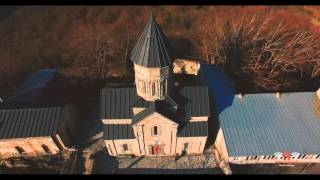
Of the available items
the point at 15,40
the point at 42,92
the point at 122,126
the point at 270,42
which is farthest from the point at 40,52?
the point at 270,42

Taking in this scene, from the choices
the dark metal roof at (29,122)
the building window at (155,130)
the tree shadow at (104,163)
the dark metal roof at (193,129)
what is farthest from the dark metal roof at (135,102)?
the dark metal roof at (29,122)

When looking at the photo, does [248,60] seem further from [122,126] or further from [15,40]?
[15,40]

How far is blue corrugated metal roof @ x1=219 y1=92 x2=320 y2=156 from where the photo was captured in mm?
31922

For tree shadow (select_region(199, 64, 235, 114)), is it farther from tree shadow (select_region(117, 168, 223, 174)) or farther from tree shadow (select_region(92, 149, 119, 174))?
tree shadow (select_region(92, 149, 119, 174))

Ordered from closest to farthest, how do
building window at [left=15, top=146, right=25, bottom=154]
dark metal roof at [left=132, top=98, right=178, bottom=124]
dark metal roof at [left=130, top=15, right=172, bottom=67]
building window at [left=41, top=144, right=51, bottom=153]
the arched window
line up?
A: dark metal roof at [left=130, top=15, right=172, bottom=67] → dark metal roof at [left=132, top=98, right=178, bottom=124] → the arched window → building window at [left=15, top=146, right=25, bottom=154] → building window at [left=41, top=144, right=51, bottom=153]

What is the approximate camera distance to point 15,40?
185ft

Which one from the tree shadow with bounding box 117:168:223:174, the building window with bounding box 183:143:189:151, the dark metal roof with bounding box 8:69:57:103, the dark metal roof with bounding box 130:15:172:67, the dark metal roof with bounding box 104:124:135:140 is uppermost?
the dark metal roof with bounding box 130:15:172:67

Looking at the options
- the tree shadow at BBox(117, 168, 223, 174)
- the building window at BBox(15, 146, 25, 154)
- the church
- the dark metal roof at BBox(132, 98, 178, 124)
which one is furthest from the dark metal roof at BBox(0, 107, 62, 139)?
the dark metal roof at BBox(132, 98, 178, 124)

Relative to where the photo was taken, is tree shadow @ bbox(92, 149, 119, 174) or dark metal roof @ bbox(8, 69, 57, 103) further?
dark metal roof @ bbox(8, 69, 57, 103)

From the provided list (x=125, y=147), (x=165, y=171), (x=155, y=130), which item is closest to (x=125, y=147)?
(x=125, y=147)

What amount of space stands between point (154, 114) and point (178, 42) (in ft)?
87.0

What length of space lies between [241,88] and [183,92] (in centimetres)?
1489

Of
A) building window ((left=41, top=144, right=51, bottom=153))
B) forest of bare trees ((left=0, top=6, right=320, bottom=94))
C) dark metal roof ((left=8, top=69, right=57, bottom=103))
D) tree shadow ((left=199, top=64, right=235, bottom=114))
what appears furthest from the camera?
forest of bare trees ((left=0, top=6, right=320, bottom=94))

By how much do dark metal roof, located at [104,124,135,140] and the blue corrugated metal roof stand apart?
11216 millimetres
